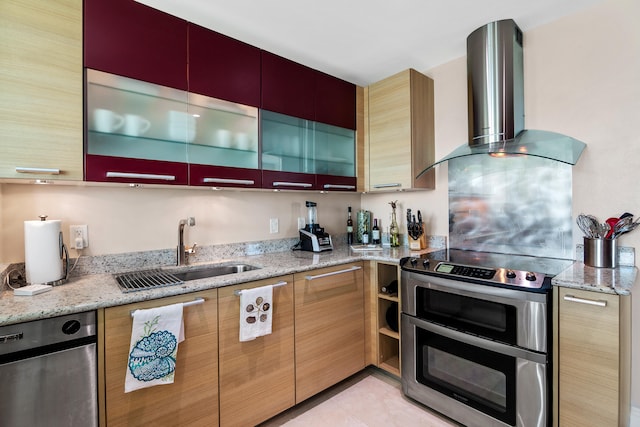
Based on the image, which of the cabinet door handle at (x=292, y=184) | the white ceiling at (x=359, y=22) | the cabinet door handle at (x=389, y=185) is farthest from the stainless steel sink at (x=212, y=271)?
the white ceiling at (x=359, y=22)

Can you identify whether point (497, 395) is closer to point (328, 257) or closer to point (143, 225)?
point (328, 257)

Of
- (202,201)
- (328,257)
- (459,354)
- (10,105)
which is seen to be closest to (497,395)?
(459,354)

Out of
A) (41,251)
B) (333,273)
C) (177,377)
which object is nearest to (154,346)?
(177,377)

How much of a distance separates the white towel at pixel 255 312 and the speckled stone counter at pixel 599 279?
1407 millimetres

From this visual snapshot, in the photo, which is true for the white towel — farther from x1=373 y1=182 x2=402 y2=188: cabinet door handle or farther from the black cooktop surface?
x1=373 y1=182 x2=402 y2=188: cabinet door handle

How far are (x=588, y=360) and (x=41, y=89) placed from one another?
8.78 feet

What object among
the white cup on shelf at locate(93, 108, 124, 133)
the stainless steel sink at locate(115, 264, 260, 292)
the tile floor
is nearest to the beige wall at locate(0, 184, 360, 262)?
the stainless steel sink at locate(115, 264, 260, 292)

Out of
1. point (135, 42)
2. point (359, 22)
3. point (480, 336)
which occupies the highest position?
point (359, 22)

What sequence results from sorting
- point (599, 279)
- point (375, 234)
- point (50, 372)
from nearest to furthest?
1. point (50, 372)
2. point (599, 279)
3. point (375, 234)

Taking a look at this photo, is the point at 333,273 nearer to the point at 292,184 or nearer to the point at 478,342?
the point at 292,184

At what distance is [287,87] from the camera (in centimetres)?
214

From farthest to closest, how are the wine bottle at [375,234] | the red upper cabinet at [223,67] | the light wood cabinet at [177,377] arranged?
the wine bottle at [375,234] → the red upper cabinet at [223,67] → the light wood cabinet at [177,377]

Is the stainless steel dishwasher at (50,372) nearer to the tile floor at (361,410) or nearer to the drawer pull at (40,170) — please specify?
the drawer pull at (40,170)

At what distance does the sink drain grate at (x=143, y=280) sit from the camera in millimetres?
1366
